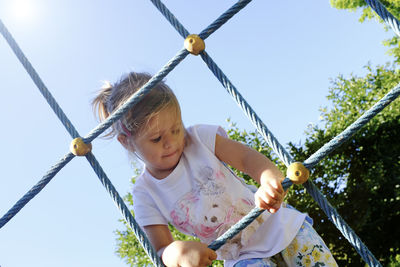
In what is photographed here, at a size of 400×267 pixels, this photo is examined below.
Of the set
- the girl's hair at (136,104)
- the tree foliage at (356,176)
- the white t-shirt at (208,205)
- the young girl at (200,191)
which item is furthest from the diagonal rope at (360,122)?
the tree foliage at (356,176)

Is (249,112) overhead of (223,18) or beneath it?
beneath

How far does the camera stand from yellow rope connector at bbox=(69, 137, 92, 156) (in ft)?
3.79

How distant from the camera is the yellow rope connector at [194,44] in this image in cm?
112

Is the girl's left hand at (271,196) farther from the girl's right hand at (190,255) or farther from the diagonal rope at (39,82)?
the diagonal rope at (39,82)

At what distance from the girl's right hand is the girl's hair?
1.26ft

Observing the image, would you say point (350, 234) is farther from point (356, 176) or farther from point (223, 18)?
point (356, 176)

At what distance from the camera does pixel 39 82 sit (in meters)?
1.24

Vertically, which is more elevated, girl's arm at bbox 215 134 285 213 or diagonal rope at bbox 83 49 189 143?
diagonal rope at bbox 83 49 189 143

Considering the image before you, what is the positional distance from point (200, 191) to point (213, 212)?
0.24 feet

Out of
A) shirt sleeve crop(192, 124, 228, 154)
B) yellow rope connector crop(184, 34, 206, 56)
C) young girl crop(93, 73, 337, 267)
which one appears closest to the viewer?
yellow rope connector crop(184, 34, 206, 56)

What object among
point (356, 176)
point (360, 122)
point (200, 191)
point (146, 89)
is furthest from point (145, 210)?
point (356, 176)

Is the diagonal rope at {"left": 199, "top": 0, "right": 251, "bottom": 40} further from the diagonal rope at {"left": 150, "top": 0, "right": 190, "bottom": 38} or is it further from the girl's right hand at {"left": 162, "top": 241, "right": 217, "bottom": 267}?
the girl's right hand at {"left": 162, "top": 241, "right": 217, "bottom": 267}

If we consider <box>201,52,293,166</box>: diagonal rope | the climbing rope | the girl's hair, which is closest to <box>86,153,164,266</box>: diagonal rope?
the climbing rope

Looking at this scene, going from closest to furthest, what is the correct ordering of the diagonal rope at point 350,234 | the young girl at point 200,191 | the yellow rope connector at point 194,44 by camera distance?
the diagonal rope at point 350,234 < the yellow rope connector at point 194,44 < the young girl at point 200,191
